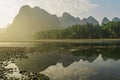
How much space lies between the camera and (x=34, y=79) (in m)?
26.7

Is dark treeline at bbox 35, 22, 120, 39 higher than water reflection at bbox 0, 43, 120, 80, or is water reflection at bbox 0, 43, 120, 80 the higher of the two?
dark treeline at bbox 35, 22, 120, 39

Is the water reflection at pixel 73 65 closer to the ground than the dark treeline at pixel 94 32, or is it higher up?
closer to the ground

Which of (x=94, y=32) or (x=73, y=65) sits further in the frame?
(x=94, y=32)

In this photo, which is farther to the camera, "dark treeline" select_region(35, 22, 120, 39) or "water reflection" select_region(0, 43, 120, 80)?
"dark treeline" select_region(35, 22, 120, 39)

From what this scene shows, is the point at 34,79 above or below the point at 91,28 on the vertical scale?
below

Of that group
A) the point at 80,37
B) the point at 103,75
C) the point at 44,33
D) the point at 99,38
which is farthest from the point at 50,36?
the point at 103,75

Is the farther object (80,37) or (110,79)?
(80,37)

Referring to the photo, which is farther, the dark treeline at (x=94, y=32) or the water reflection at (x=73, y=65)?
the dark treeline at (x=94, y=32)

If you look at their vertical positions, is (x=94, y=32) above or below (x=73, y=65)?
above

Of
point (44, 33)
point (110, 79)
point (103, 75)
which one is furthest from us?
point (44, 33)

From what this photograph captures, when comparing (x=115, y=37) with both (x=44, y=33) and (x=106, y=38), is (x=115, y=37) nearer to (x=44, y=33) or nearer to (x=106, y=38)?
(x=106, y=38)

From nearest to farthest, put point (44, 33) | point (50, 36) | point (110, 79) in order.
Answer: point (110, 79), point (50, 36), point (44, 33)

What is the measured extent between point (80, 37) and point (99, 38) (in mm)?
15603

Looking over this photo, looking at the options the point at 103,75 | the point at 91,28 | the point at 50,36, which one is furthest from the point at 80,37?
the point at 103,75
